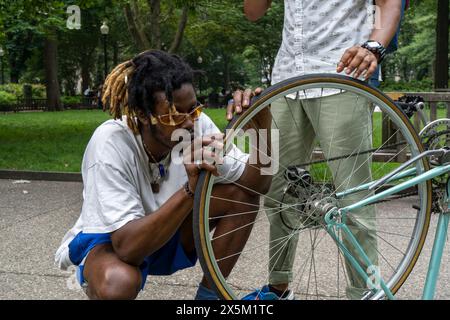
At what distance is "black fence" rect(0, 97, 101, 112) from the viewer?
29328mm

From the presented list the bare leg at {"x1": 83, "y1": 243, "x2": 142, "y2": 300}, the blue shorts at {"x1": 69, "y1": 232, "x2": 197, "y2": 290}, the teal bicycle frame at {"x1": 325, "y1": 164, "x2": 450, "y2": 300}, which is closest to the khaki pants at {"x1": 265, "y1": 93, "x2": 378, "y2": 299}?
the teal bicycle frame at {"x1": 325, "y1": 164, "x2": 450, "y2": 300}

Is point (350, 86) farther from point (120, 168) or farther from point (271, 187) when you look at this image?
point (120, 168)

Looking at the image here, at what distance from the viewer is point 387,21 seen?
247 centimetres

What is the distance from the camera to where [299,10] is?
2.67 metres

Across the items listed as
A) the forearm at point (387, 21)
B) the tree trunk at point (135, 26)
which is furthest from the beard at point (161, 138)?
the tree trunk at point (135, 26)

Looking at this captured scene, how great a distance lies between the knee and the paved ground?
3.83ft

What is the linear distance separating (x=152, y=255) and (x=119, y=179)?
0.45 metres

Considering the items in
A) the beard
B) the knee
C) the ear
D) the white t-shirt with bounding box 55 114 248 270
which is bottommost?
the knee

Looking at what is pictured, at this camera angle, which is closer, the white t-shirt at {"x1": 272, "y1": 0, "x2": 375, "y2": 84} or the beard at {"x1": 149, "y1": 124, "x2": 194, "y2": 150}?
the beard at {"x1": 149, "y1": 124, "x2": 194, "y2": 150}

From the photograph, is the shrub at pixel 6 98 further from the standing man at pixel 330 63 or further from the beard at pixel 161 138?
the beard at pixel 161 138

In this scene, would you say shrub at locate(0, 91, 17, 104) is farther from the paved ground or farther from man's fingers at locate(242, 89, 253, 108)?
man's fingers at locate(242, 89, 253, 108)

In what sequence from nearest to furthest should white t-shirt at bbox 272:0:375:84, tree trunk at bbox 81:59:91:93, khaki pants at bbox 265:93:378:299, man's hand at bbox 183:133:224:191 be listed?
man's hand at bbox 183:133:224:191 < khaki pants at bbox 265:93:378:299 < white t-shirt at bbox 272:0:375:84 < tree trunk at bbox 81:59:91:93

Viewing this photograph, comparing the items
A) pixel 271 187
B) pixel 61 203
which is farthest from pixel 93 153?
pixel 61 203

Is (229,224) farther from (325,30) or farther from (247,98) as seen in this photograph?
(325,30)
